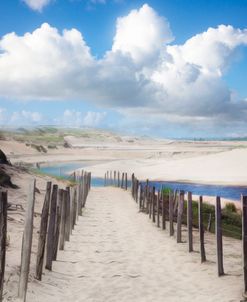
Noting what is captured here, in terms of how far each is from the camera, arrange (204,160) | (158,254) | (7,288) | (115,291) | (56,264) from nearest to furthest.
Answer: (7,288) < (115,291) < (56,264) < (158,254) < (204,160)

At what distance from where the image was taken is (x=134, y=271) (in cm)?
1059

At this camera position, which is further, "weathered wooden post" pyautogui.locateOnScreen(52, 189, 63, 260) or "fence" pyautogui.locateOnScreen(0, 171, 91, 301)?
"weathered wooden post" pyautogui.locateOnScreen(52, 189, 63, 260)

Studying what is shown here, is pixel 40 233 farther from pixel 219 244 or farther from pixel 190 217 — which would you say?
pixel 190 217

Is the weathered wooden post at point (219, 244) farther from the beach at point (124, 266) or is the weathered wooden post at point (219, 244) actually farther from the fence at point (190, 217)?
the beach at point (124, 266)

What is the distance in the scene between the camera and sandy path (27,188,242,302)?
870 centimetres

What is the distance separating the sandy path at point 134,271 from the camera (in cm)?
870

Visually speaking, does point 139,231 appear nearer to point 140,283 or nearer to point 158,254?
point 158,254

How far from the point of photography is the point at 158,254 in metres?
12.5

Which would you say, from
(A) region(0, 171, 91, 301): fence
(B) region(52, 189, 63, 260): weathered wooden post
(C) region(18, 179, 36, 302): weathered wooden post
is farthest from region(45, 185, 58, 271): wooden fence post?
(C) region(18, 179, 36, 302): weathered wooden post

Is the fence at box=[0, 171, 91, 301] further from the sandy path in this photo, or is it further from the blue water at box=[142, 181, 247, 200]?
the blue water at box=[142, 181, 247, 200]

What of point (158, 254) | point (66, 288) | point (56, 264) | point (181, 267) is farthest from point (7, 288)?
point (158, 254)

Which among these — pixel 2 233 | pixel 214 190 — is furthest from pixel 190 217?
pixel 214 190

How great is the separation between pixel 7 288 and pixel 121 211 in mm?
14908

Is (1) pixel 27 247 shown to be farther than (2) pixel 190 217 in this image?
No
